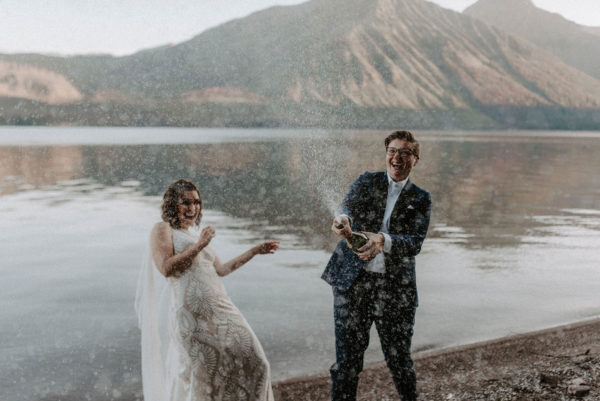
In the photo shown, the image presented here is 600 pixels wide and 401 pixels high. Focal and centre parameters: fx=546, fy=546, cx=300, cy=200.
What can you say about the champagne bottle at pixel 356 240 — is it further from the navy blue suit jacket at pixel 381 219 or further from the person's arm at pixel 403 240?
the navy blue suit jacket at pixel 381 219

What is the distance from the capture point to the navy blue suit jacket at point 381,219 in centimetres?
416

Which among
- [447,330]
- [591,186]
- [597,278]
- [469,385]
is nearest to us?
[469,385]

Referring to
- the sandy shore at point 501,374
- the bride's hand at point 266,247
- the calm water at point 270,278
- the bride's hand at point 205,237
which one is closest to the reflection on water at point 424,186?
the calm water at point 270,278

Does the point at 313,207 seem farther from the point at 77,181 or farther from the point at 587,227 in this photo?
the point at 77,181

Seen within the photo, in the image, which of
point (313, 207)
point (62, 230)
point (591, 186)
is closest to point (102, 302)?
point (62, 230)

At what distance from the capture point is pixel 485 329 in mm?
8344

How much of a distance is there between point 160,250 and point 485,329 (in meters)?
6.25

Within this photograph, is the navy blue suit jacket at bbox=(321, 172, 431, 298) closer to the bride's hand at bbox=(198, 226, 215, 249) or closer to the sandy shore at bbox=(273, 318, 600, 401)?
the bride's hand at bbox=(198, 226, 215, 249)

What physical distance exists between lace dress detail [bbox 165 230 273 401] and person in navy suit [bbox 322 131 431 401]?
30.3 inches

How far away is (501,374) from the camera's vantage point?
19.1 feet

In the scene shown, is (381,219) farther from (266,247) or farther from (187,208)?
(187,208)

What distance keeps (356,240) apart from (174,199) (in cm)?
133

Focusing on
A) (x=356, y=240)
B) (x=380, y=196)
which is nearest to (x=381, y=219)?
(x=380, y=196)

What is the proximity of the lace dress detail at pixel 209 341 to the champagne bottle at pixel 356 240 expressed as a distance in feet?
3.14
